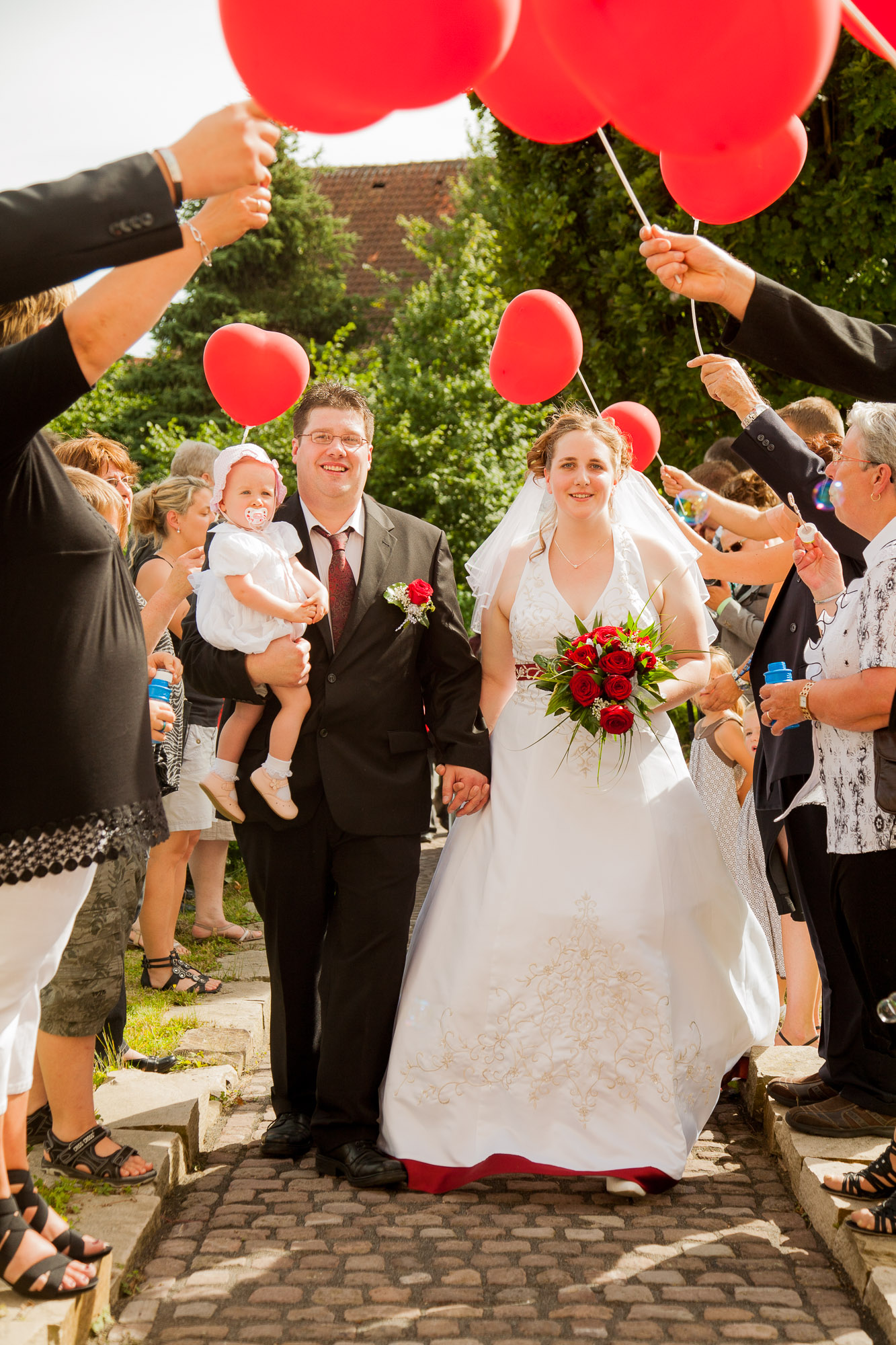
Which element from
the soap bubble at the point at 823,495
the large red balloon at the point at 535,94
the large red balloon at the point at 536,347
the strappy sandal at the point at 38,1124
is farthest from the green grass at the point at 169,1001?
the large red balloon at the point at 535,94

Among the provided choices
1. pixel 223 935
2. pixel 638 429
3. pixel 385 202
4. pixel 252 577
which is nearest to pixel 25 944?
pixel 252 577

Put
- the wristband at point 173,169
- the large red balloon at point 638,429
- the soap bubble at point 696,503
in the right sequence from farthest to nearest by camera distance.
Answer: the large red balloon at point 638,429, the soap bubble at point 696,503, the wristband at point 173,169

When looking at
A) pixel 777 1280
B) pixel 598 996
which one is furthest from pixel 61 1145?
pixel 777 1280

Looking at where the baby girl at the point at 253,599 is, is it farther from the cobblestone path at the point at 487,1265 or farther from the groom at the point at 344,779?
the cobblestone path at the point at 487,1265

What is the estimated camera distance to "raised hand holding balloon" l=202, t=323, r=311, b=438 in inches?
171

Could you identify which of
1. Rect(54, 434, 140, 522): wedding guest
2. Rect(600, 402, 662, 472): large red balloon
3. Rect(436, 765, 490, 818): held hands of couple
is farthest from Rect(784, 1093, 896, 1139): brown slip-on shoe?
Rect(54, 434, 140, 522): wedding guest

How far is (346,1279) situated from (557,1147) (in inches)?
32.8

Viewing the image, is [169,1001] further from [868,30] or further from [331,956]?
[868,30]

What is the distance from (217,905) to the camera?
651cm

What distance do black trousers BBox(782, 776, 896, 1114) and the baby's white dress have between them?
183cm

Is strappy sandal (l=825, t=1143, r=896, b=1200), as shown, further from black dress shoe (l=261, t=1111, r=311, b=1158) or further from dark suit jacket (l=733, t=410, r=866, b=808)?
black dress shoe (l=261, t=1111, r=311, b=1158)

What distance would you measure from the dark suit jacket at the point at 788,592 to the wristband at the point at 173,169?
7.35 feet

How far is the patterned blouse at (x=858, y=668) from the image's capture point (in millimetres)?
3139

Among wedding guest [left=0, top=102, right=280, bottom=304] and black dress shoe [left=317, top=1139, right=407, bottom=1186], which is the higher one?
wedding guest [left=0, top=102, right=280, bottom=304]
